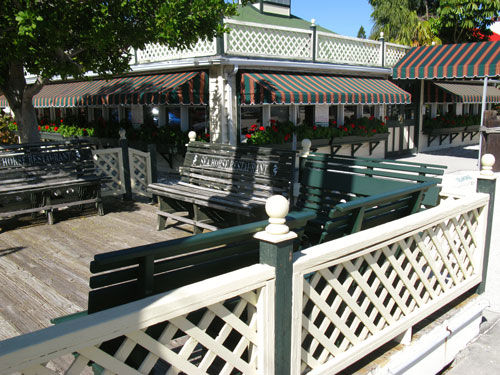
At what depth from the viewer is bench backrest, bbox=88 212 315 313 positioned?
7.95ft

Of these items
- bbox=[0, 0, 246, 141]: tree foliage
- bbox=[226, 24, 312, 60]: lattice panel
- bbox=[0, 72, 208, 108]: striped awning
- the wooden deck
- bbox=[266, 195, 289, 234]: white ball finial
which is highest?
bbox=[226, 24, 312, 60]: lattice panel

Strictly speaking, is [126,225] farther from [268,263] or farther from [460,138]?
[460,138]

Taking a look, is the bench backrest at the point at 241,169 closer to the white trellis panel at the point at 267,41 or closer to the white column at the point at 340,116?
the white trellis panel at the point at 267,41

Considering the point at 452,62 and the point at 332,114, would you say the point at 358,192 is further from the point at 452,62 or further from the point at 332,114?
the point at 452,62

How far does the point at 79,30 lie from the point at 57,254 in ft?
12.8

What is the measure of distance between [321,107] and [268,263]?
1250cm

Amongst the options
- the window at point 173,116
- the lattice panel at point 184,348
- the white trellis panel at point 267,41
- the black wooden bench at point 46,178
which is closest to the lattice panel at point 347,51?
the white trellis panel at point 267,41

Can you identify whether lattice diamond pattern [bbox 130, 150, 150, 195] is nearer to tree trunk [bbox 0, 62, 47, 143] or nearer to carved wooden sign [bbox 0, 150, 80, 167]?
carved wooden sign [bbox 0, 150, 80, 167]

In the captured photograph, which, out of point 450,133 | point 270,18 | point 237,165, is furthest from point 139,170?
point 450,133

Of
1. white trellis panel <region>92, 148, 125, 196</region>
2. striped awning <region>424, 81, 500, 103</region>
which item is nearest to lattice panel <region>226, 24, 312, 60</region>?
white trellis panel <region>92, 148, 125, 196</region>

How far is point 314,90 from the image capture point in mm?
12484

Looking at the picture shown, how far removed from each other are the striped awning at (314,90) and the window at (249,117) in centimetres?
88

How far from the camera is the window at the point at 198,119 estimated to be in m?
12.6

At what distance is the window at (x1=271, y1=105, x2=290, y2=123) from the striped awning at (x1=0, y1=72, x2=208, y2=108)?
2.23 m
